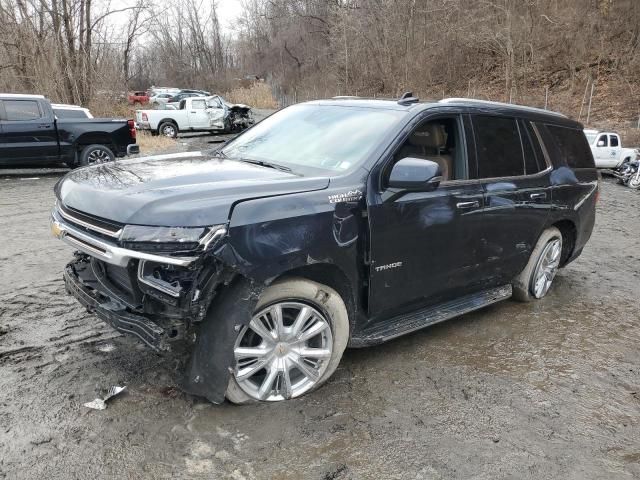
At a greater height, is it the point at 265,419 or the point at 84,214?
the point at 84,214

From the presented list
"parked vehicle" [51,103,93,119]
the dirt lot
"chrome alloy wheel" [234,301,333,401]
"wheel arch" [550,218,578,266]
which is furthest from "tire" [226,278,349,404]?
"parked vehicle" [51,103,93,119]

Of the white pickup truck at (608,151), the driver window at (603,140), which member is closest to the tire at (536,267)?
the white pickup truck at (608,151)

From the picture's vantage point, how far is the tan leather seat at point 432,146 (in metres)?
3.78

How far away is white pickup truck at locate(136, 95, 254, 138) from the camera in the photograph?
22.2 meters

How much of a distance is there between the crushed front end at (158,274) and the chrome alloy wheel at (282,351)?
38 centimetres

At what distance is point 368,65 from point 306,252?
35.8 m

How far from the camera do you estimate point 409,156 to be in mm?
3674

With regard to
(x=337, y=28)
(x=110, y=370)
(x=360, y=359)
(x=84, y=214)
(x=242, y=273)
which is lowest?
(x=360, y=359)

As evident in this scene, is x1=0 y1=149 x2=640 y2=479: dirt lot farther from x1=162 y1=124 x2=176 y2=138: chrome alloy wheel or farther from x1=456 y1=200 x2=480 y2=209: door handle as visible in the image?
x1=162 y1=124 x2=176 y2=138: chrome alloy wheel

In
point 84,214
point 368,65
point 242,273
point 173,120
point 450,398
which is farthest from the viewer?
point 368,65

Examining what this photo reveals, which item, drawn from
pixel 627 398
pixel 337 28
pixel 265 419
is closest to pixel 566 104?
pixel 337 28

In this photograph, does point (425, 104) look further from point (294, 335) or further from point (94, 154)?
point (94, 154)

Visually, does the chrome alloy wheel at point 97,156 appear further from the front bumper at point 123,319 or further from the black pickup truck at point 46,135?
the front bumper at point 123,319

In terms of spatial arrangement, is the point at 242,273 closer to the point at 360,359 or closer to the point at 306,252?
the point at 306,252
